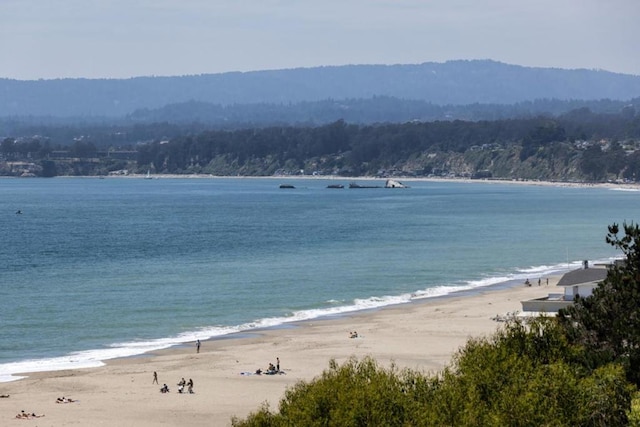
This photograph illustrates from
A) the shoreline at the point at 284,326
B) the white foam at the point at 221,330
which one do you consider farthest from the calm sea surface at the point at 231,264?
the shoreline at the point at 284,326

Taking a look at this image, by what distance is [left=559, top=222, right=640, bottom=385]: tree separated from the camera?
24969mm

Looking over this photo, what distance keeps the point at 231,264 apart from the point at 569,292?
121 feet

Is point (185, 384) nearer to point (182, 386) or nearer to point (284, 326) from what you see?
point (182, 386)

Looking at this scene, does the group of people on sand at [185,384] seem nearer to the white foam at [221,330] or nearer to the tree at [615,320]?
the white foam at [221,330]

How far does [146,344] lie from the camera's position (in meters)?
48.1

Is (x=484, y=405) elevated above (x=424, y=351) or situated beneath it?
elevated above

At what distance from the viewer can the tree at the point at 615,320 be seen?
25.0 meters

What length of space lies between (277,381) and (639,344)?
1779 centimetres

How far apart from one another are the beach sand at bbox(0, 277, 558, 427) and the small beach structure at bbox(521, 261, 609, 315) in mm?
2472

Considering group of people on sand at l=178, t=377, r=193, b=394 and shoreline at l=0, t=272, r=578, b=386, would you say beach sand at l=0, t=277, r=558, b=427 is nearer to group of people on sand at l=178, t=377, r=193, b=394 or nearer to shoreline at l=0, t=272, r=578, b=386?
group of people on sand at l=178, t=377, r=193, b=394

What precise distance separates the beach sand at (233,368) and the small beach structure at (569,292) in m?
2.47

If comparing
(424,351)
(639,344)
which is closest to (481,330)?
(424,351)

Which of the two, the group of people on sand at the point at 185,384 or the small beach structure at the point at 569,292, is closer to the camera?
the group of people on sand at the point at 185,384

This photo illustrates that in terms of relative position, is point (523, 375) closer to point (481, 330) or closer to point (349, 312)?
point (481, 330)
